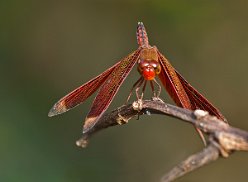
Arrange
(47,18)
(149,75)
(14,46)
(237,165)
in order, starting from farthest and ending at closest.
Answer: (47,18), (14,46), (237,165), (149,75)

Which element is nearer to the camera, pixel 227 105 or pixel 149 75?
pixel 149 75

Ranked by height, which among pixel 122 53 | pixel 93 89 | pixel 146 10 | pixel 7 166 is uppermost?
pixel 146 10

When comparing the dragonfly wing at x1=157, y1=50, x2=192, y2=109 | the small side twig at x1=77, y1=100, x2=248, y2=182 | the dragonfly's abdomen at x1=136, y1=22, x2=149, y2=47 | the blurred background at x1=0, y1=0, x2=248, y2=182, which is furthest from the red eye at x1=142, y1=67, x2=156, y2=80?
the blurred background at x1=0, y1=0, x2=248, y2=182

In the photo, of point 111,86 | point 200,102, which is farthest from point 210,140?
point 111,86

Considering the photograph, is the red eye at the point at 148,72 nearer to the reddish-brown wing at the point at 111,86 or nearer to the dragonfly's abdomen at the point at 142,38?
the reddish-brown wing at the point at 111,86

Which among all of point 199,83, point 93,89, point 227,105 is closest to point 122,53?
point 199,83

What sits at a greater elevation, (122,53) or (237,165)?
(122,53)

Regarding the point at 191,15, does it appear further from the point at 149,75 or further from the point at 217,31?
the point at 149,75
